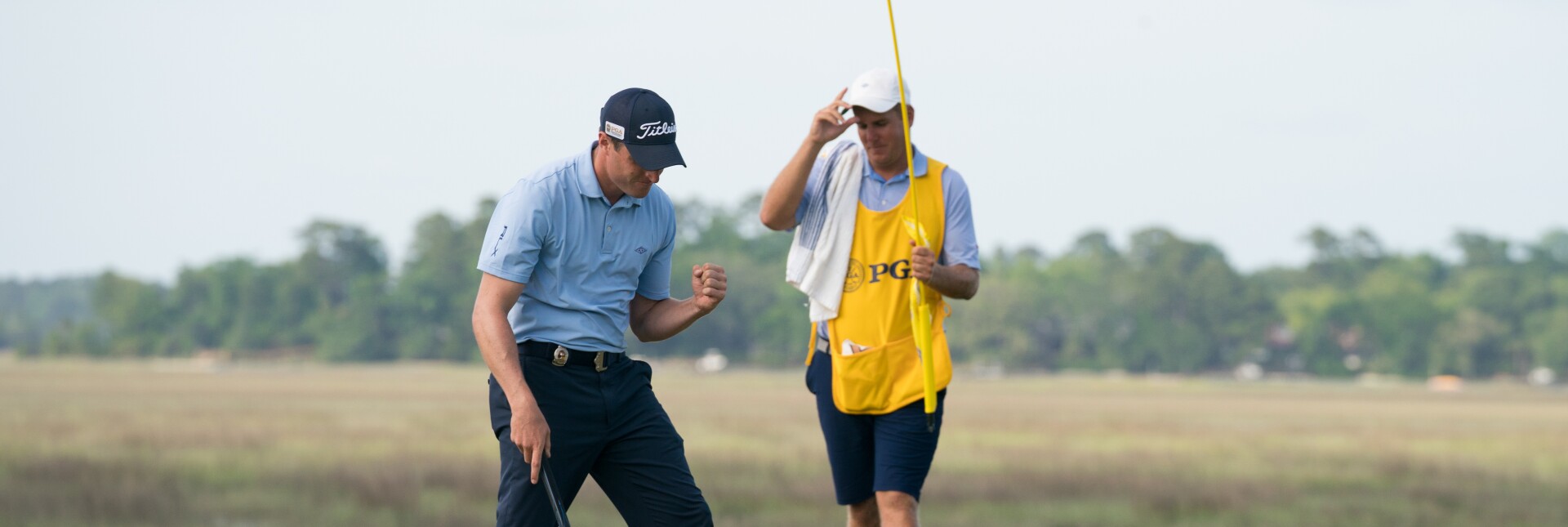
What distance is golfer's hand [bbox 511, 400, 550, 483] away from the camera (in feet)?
18.8

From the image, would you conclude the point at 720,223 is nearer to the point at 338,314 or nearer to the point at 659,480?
the point at 338,314

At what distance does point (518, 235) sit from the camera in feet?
19.4

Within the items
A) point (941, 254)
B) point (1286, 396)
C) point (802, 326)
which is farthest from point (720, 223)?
point (941, 254)

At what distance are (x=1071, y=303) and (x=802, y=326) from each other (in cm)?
2576

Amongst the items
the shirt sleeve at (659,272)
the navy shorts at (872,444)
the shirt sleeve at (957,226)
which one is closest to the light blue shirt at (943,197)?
the shirt sleeve at (957,226)

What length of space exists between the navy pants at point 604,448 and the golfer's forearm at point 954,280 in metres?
1.28

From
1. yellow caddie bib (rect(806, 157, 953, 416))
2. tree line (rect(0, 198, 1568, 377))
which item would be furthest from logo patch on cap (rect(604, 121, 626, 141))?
tree line (rect(0, 198, 1568, 377))

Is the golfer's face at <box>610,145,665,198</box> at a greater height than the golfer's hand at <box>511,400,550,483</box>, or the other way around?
the golfer's face at <box>610,145,665,198</box>

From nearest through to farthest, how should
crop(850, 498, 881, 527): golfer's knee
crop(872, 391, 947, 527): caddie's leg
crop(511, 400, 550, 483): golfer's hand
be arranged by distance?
crop(511, 400, 550, 483): golfer's hand < crop(872, 391, 947, 527): caddie's leg < crop(850, 498, 881, 527): golfer's knee

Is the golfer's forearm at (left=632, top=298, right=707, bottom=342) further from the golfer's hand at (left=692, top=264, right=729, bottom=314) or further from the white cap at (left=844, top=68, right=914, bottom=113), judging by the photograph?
the white cap at (left=844, top=68, right=914, bottom=113)

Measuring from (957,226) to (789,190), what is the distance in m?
0.73

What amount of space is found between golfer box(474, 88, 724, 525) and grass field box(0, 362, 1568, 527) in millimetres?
13012

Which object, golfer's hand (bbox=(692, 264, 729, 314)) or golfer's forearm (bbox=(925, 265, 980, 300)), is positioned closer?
golfer's hand (bbox=(692, 264, 729, 314))

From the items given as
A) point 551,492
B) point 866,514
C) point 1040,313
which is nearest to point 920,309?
point 866,514
